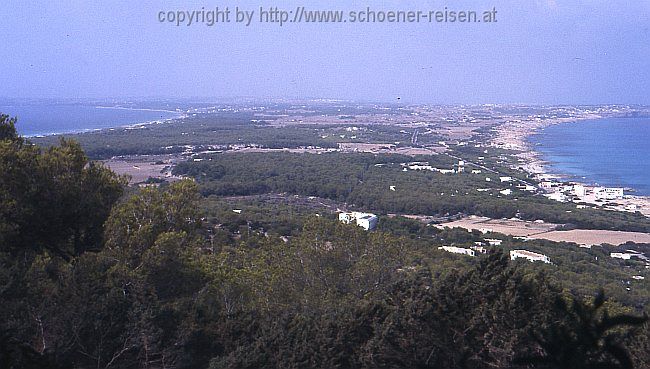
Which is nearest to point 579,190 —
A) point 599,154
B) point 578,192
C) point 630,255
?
point 578,192

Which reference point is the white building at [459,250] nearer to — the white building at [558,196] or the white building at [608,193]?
the white building at [558,196]

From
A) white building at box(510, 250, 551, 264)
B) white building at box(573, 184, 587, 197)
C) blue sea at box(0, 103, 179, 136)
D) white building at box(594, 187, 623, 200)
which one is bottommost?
white building at box(594, 187, 623, 200)

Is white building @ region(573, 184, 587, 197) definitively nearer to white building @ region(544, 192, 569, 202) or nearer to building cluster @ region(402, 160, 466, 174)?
white building @ region(544, 192, 569, 202)

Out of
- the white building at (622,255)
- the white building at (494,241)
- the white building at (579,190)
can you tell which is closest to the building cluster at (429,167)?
the white building at (579,190)

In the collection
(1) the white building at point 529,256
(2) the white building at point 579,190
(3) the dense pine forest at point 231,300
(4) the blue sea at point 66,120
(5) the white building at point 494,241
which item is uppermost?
(4) the blue sea at point 66,120

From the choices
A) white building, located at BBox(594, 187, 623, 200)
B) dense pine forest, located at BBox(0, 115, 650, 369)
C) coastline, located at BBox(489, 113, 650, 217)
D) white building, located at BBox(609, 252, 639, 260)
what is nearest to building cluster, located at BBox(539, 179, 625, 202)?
white building, located at BBox(594, 187, 623, 200)

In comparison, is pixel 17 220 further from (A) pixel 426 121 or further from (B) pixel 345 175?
(A) pixel 426 121
